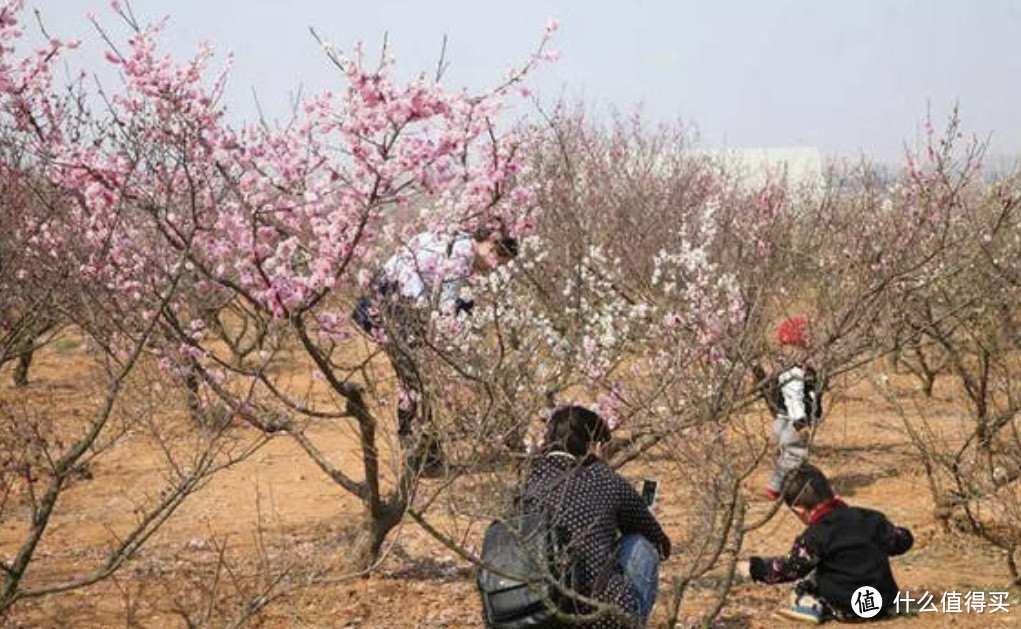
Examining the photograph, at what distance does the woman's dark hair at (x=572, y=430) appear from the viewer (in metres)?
3.99

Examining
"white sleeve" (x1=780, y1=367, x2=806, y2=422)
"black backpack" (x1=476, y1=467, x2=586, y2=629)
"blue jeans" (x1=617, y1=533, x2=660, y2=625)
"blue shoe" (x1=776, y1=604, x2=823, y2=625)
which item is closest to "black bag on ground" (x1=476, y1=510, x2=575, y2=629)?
"black backpack" (x1=476, y1=467, x2=586, y2=629)

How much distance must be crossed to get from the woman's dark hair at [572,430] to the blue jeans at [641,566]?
14.7 inches

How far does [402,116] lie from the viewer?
5.66 m

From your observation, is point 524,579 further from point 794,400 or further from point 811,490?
point 794,400

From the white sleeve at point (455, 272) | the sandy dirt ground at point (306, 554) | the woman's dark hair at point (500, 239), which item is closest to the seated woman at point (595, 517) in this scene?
the sandy dirt ground at point (306, 554)

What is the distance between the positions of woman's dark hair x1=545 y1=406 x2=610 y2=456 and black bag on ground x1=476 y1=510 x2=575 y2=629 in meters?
0.34

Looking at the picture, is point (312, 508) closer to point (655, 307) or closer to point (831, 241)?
point (655, 307)

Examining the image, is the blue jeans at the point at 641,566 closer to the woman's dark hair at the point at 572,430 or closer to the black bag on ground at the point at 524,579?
the black bag on ground at the point at 524,579

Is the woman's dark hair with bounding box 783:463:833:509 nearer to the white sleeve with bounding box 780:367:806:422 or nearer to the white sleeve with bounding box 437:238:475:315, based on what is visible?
the white sleeve with bounding box 780:367:806:422

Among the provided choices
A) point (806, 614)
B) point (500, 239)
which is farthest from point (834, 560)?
point (500, 239)

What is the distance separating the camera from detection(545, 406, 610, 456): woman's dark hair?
13.1 feet

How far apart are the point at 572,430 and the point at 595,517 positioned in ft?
1.13

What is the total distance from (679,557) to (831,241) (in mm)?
6271

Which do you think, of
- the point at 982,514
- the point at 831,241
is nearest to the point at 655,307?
the point at 982,514
